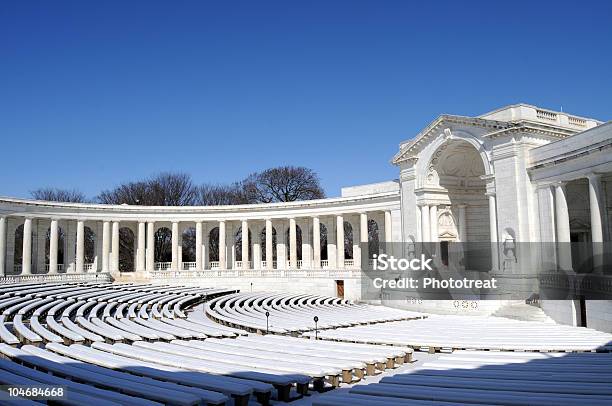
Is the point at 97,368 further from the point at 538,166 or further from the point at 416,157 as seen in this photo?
the point at 416,157

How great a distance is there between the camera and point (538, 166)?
37562 mm

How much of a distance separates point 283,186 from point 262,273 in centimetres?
2932

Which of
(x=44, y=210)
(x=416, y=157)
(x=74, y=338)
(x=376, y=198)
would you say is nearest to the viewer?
(x=74, y=338)

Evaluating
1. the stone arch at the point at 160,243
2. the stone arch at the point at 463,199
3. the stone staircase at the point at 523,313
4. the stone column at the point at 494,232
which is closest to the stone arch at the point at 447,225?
the stone arch at the point at 463,199

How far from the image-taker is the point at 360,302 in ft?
176

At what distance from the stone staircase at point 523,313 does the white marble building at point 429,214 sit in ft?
2.52

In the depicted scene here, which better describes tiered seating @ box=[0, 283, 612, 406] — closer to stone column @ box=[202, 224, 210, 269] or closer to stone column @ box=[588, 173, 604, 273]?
stone column @ box=[588, 173, 604, 273]

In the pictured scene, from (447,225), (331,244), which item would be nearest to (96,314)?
(447,225)

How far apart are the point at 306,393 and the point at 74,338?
443 inches

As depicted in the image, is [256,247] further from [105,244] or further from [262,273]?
[105,244]

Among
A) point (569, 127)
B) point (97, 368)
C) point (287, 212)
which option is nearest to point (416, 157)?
point (569, 127)

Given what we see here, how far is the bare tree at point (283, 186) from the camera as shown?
8819cm

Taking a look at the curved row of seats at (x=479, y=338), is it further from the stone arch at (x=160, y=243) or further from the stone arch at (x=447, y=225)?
the stone arch at (x=160, y=243)

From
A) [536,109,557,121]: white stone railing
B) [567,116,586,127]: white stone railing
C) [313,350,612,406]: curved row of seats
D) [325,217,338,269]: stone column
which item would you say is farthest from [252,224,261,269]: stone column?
[313,350,612,406]: curved row of seats
